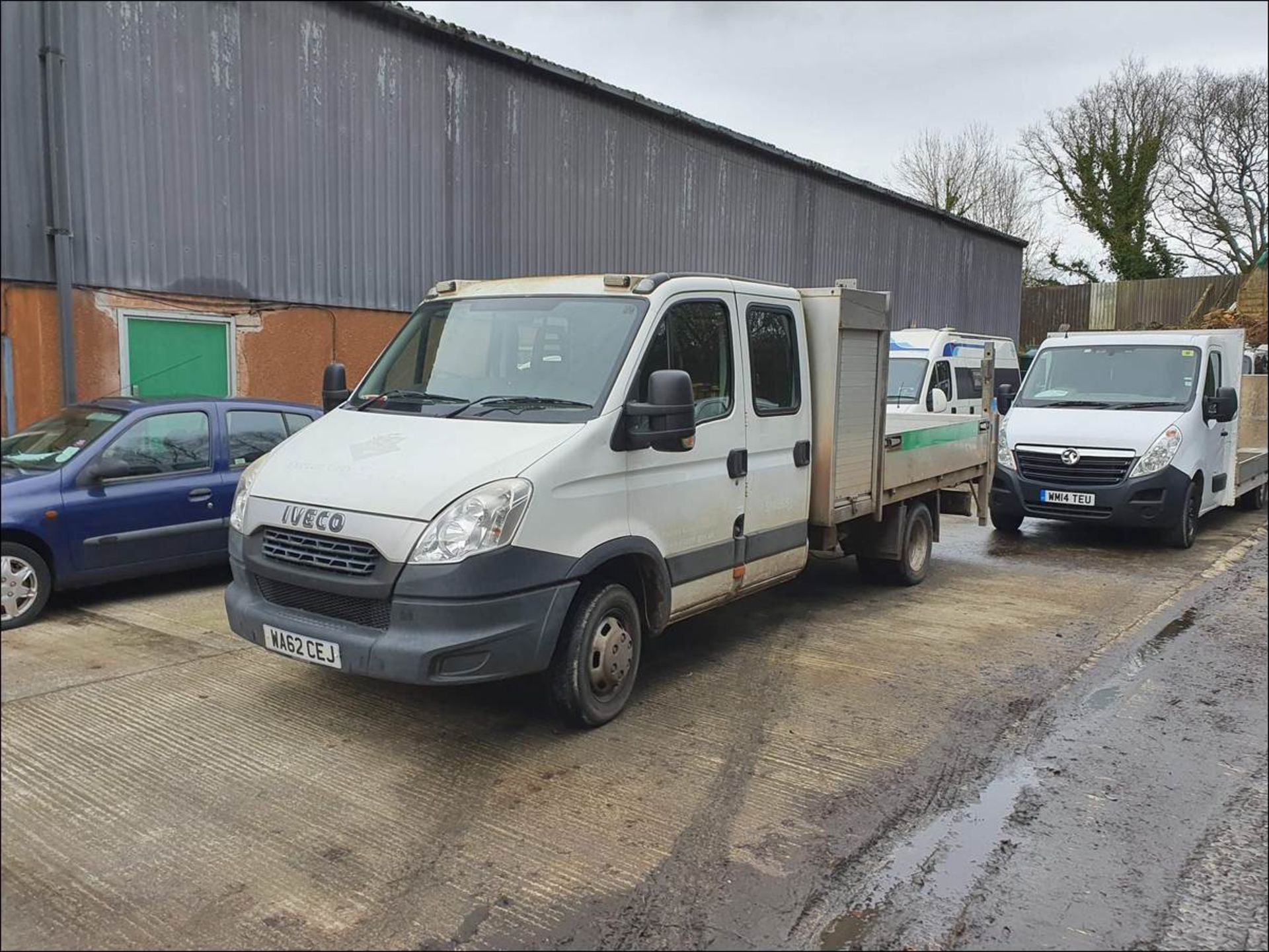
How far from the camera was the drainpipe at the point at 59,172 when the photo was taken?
6.03 feet

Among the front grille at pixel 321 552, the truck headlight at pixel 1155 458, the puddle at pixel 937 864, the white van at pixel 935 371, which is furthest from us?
the white van at pixel 935 371

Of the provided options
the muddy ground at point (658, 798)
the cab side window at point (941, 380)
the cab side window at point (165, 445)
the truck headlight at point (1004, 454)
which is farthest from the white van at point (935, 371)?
the cab side window at point (165, 445)

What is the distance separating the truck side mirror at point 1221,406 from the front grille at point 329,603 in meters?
9.40

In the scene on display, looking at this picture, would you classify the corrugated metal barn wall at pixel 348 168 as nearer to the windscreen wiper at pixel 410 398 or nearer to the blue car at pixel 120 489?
the blue car at pixel 120 489

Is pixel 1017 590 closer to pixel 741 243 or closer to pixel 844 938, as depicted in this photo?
pixel 844 938

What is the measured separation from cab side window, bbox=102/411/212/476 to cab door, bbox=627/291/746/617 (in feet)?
13.3

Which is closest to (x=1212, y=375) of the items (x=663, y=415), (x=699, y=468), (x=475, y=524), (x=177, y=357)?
(x=699, y=468)

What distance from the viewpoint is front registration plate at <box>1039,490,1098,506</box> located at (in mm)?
9805

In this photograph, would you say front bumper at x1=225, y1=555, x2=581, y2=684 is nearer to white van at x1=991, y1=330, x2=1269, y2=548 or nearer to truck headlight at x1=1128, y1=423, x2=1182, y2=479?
white van at x1=991, y1=330, x2=1269, y2=548

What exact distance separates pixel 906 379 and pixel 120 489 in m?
10.7

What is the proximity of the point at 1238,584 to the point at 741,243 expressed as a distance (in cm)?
1146

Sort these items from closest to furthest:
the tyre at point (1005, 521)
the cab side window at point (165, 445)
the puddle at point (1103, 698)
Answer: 1. the puddle at point (1103, 698)
2. the cab side window at point (165, 445)
3. the tyre at point (1005, 521)

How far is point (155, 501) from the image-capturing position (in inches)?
269

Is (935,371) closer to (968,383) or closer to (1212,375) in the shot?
(968,383)
